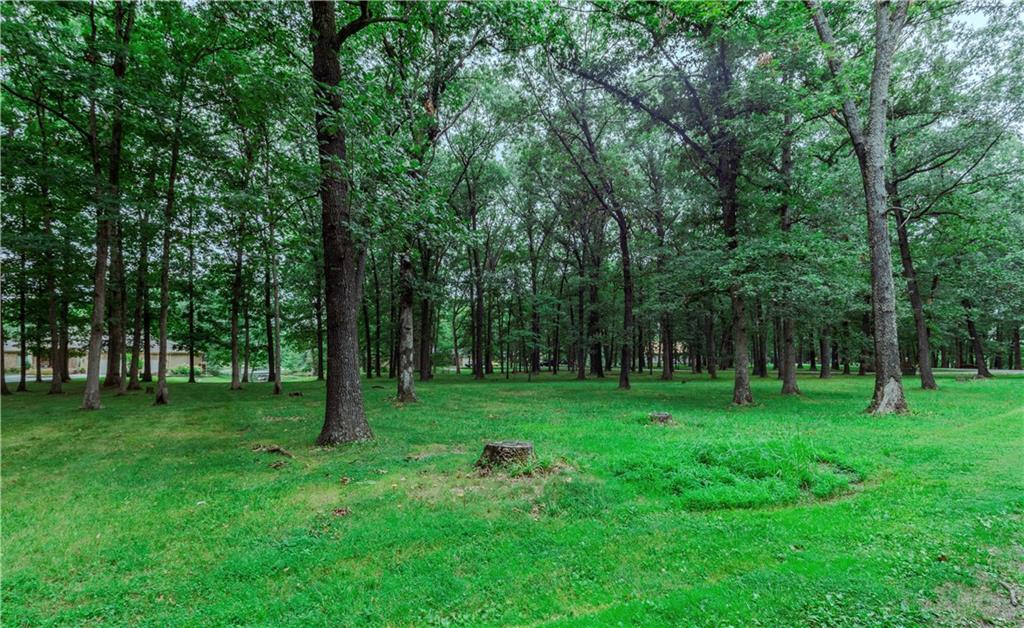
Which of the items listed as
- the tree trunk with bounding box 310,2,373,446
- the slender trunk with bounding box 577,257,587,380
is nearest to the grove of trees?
the tree trunk with bounding box 310,2,373,446

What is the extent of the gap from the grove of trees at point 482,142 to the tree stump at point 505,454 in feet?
10.3

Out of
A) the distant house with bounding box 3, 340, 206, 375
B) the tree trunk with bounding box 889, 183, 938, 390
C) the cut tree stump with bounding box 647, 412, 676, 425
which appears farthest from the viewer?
the distant house with bounding box 3, 340, 206, 375

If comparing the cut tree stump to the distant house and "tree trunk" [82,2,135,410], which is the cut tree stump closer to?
"tree trunk" [82,2,135,410]

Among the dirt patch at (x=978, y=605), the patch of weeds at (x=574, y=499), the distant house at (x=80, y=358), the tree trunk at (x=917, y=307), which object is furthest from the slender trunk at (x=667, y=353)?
the distant house at (x=80, y=358)

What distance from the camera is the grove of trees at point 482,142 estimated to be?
Answer: 7.75m

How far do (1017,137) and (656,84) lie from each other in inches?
442

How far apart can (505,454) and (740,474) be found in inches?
114

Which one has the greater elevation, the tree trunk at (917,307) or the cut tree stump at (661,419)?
the tree trunk at (917,307)

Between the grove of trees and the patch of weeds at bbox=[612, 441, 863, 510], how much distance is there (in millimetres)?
5173

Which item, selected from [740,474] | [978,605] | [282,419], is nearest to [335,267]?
[282,419]

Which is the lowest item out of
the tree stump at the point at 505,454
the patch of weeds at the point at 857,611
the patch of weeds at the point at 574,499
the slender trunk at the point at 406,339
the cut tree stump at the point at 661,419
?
the cut tree stump at the point at 661,419

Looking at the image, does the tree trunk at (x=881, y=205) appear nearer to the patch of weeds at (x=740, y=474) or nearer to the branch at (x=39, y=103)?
the patch of weeds at (x=740, y=474)

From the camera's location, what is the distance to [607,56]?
527 inches

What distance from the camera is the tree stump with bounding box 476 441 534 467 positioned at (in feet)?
18.5
